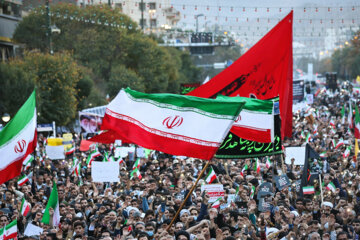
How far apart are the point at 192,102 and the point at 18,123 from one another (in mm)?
4696

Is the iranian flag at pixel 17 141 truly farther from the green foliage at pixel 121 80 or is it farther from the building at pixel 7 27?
the building at pixel 7 27

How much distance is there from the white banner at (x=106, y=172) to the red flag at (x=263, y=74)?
14.0ft

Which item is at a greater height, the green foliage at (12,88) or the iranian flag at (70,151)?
the green foliage at (12,88)

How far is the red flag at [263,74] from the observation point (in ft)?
38.4

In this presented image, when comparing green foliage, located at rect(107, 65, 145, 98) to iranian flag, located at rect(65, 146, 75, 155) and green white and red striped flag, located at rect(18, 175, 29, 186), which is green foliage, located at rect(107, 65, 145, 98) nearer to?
iranian flag, located at rect(65, 146, 75, 155)

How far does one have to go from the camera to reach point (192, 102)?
9406 millimetres

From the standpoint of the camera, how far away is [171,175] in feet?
55.7

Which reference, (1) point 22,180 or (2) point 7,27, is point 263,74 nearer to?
(1) point 22,180

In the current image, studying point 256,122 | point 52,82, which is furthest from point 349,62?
point 256,122

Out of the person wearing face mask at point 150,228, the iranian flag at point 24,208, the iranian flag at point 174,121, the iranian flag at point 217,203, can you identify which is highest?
the iranian flag at point 174,121

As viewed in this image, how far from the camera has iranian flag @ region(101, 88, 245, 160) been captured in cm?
888

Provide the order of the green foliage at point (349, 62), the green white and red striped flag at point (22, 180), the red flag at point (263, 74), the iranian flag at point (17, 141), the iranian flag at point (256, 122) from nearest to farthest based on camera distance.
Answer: the iranian flag at point (256, 122) < the red flag at point (263, 74) < the iranian flag at point (17, 141) < the green white and red striped flag at point (22, 180) < the green foliage at point (349, 62)

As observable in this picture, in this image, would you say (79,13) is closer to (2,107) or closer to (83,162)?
(2,107)

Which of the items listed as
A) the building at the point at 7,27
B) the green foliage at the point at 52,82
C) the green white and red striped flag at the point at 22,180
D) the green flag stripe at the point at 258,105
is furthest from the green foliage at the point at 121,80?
the green flag stripe at the point at 258,105
